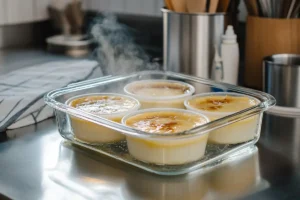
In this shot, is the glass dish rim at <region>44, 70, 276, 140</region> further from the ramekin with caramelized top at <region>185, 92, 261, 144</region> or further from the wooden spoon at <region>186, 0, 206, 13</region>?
the wooden spoon at <region>186, 0, 206, 13</region>

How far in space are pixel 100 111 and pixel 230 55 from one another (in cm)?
38

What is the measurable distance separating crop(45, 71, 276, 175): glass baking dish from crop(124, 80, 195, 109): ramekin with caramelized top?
5 cm

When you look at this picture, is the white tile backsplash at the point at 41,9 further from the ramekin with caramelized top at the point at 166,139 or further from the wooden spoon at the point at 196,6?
the ramekin with caramelized top at the point at 166,139

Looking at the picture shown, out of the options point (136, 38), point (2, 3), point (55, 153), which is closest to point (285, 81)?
point (55, 153)

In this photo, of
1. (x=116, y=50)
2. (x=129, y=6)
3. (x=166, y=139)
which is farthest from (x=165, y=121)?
(x=129, y=6)

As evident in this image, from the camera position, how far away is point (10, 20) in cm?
158

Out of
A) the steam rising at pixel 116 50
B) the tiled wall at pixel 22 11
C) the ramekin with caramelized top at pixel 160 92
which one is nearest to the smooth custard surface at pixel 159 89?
the ramekin with caramelized top at pixel 160 92

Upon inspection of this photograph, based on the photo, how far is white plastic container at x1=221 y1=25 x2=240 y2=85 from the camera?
3.64 ft

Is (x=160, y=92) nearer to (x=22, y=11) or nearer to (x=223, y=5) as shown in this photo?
(x=223, y=5)

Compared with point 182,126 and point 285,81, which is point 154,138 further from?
point 285,81

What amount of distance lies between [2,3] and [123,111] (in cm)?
86

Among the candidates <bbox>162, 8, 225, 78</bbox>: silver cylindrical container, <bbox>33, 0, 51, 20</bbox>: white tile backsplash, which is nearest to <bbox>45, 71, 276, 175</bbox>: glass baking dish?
<bbox>162, 8, 225, 78</bbox>: silver cylindrical container

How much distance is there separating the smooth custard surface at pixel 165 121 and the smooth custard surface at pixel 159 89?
129 millimetres

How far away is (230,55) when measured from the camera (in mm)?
1116
